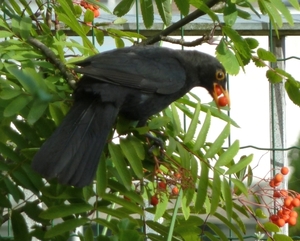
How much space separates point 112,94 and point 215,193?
507 mm

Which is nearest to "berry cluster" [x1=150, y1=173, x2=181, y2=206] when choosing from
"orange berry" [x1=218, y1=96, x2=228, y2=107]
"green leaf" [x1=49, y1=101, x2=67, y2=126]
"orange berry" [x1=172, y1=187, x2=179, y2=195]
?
"orange berry" [x1=172, y1=187, x2=179, y2=195]

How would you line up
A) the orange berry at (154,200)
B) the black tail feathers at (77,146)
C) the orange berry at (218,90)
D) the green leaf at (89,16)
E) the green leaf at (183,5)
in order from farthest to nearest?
the orange berry at (218,90)
the green leaf at (89,16)
the green leaf at (183,5)
the orange berry at (154,200)
the black tail feathers at (77,146)

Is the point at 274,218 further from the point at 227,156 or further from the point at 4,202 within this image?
the point at 4,202

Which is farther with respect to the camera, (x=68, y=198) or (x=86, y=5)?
(x=86, y=5)

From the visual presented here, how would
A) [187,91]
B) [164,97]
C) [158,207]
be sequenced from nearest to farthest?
[158,207], [164,97], [187,91]

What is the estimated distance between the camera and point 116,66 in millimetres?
2139

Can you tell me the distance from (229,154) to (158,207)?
27 cm

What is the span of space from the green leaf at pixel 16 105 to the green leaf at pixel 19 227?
348 mm

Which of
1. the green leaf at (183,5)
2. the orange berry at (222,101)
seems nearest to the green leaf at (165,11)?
the green leaf at (183,5)

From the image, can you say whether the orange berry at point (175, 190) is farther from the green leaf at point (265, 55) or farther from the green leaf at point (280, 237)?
the green leaf at point (265, 55)

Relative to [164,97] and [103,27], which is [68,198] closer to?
[164,97]

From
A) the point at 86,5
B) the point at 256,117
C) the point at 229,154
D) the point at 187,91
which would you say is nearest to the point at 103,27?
the point at 86,5

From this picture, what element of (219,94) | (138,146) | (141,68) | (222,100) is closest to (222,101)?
(222,100)

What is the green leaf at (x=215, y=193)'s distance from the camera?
1845 millimetres
